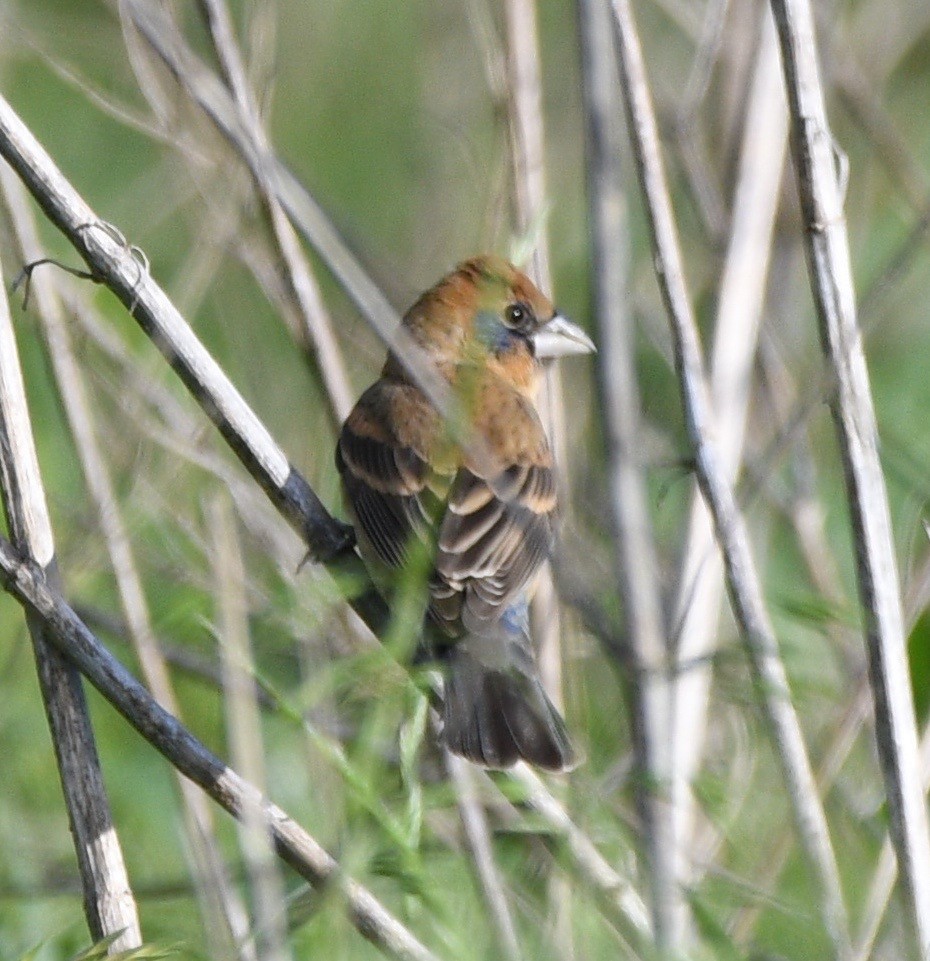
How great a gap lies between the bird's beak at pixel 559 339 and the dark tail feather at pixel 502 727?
110 cm

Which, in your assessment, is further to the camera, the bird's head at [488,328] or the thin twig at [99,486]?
the bird's head at [488,328]

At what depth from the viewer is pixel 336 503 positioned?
4082mm

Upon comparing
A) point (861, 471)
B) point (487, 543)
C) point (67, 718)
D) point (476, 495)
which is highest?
point (476, 495)

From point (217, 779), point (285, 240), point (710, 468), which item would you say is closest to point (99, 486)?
point (285, 240)

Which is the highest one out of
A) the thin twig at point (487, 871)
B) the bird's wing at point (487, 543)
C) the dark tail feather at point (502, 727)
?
the bird's wing at point (487, 543)

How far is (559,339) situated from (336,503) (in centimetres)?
68

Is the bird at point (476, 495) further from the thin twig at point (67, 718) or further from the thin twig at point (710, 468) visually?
the thin twig at point (67, 718)

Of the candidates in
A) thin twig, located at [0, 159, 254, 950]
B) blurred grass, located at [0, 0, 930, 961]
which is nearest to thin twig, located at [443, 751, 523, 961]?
blurred grass, located at [0, 0, 930, 961]

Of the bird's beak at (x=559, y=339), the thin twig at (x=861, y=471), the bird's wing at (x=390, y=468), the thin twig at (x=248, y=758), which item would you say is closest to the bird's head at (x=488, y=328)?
the bird's beak at (x=559, y=339)

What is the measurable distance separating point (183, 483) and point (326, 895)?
5.87 feet

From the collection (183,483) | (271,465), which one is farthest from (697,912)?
(183,483)

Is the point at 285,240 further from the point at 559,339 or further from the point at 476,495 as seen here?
the point at 559,339

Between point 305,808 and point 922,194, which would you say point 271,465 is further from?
point 922,194

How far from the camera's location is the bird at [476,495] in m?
3.11
